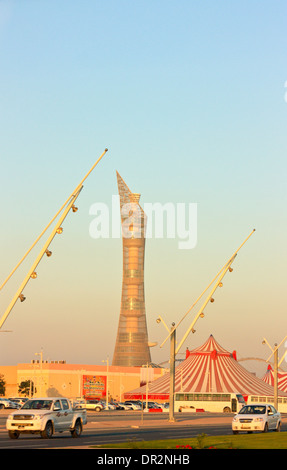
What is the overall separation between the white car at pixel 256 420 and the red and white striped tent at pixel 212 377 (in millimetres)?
86301

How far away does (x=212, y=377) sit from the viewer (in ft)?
469

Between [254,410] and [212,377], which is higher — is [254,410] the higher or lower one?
the lower one

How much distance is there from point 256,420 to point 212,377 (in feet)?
326

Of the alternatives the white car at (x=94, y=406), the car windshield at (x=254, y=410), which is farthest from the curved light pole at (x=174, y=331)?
the white car at (x=94, y=406)

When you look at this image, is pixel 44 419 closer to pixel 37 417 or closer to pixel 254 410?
pixel 37 417

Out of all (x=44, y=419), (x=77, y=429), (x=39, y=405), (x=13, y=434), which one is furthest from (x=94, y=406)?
(x=44, y=419)

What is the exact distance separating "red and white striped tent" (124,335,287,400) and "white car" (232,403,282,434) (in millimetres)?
86301

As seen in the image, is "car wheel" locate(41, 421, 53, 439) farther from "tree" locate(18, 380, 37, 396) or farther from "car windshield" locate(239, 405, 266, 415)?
"tree" locate(18, 380, 37, 396)

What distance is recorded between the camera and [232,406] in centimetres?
11844

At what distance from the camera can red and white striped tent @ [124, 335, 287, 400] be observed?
454 feet

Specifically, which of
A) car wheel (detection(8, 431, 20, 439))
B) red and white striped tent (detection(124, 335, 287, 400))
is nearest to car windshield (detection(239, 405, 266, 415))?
car wheel (detection(8, 431, 20, 439))
